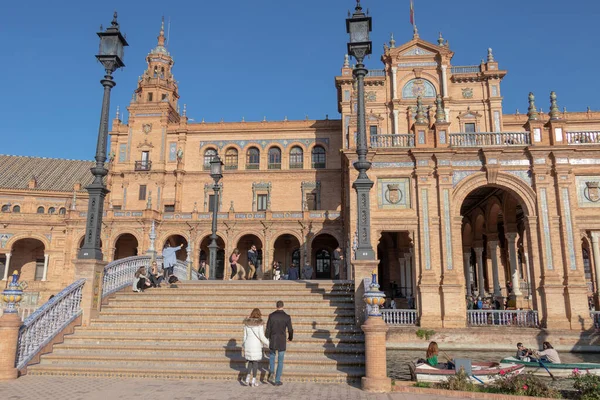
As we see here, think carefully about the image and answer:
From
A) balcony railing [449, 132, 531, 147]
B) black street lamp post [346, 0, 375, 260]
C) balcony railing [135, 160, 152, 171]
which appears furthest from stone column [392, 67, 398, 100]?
black street lamp post [346, 0, 375, 260]

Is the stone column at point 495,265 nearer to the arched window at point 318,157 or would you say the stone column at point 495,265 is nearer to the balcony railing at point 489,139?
the balcony railing at point 489,139

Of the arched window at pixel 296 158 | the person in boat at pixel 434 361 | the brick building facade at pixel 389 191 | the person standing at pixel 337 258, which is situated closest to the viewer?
the person in boat at pixel 434 361

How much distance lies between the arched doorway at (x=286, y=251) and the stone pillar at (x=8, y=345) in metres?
30.4

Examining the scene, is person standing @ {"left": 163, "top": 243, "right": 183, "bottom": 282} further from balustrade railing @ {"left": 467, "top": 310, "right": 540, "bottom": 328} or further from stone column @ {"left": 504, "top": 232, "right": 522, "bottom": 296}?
stone column @ {"left": 504, "top": 232, "right": 522, "bottom": 296}

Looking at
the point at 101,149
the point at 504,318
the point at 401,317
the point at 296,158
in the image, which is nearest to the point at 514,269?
the point at 504,318

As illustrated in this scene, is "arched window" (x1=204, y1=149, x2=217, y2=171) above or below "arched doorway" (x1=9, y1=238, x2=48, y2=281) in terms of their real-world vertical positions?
above

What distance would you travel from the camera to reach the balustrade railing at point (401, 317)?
18808 millimetres

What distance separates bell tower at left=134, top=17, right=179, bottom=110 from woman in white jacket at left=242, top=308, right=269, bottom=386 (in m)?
38.4

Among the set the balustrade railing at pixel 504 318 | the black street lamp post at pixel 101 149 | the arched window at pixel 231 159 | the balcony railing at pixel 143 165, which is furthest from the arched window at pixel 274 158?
the black street lamp post at pixel 101 149

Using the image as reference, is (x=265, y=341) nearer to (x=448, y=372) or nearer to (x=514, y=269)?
(x=448, y=372)

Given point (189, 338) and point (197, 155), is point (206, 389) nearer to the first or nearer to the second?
point (189, 338)

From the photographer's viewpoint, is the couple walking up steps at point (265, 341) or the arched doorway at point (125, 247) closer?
the couple walking up steps at point (265, 341)

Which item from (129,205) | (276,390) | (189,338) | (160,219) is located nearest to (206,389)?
(276,390)

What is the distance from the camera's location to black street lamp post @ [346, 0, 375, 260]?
11531 millimetres
